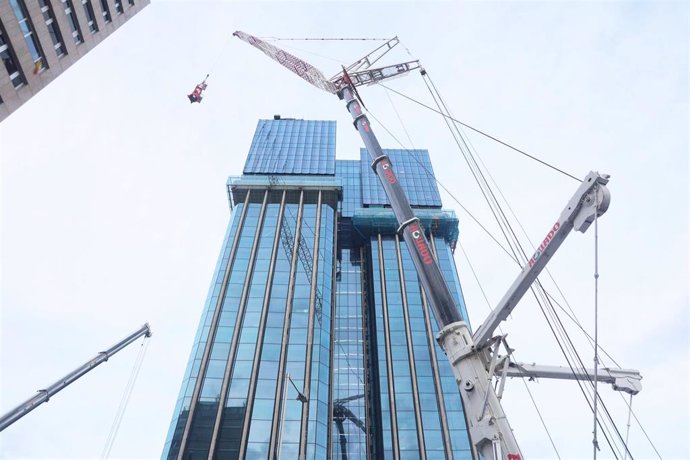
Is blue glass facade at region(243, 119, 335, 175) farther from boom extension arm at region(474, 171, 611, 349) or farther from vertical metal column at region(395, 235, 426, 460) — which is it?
boom extension arm at region(474, 171, 611, 349)

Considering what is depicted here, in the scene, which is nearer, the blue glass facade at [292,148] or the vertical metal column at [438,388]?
the vertical metal column at [438,388]

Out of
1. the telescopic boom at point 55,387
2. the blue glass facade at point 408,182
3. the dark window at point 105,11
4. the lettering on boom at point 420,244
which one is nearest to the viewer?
the lettering on boom at point 420,244

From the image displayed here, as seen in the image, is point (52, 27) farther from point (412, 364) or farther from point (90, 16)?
point (412, 364)

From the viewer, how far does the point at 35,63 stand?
32.5 metres

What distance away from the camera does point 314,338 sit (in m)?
59.0

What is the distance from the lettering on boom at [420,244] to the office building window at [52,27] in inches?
1246

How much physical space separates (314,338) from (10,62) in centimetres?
4351

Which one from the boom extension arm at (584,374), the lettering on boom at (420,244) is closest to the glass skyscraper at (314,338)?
the lettering on boom at (420,244)

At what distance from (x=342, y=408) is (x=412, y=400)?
10144mm

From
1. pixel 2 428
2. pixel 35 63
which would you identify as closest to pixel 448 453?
pixel 2 428

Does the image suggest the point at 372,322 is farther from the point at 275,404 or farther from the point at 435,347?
the point at 275,404

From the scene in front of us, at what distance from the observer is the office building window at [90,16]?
36.8 meters

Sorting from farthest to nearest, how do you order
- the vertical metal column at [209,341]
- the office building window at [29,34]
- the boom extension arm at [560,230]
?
the vertical metal column at [209,341]
the office building window at [29,34]
the boom extension arm at [560,230]

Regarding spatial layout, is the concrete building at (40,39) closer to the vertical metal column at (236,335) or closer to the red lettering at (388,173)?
the red lettering at (388,173)
